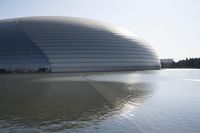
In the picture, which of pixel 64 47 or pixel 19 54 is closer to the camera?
pixel 19 54

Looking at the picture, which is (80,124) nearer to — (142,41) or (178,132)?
(178,132)

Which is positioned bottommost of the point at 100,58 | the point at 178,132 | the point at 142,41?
the point at 178,132

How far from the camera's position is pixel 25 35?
54938mm

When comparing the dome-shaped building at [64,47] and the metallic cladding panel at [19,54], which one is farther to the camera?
the dome-shaped building at [64,47]

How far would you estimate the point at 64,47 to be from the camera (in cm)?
5450

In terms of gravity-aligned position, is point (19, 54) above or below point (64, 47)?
below

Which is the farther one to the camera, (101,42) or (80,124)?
(101,42)

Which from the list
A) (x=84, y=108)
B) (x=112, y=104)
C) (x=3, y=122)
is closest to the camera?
(x=3, y=122)

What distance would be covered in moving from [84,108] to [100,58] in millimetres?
45716

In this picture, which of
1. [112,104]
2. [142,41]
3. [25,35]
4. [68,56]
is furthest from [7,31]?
[112,104]

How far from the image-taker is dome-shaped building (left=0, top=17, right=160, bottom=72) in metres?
52.6

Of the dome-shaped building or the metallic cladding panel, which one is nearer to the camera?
the metallic cladding panel

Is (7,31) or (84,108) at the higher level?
(7,31)

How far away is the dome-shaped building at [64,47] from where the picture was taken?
2072 inches
